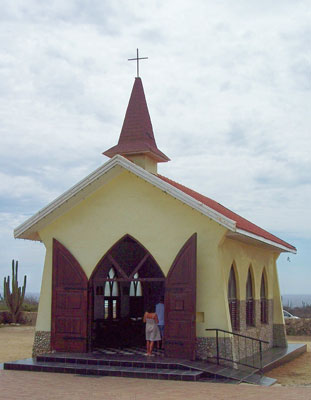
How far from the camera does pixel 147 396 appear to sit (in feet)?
37.7

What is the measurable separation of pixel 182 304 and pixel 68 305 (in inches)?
127

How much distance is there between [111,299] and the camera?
2083cm

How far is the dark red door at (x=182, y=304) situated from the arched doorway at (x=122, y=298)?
2284 millimetres

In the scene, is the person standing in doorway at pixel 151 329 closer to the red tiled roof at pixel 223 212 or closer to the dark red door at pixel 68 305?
the dark red door at pixel 68 305

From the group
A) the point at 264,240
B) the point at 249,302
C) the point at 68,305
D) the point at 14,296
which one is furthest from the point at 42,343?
the point at 14,296

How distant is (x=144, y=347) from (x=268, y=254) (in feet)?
19.3

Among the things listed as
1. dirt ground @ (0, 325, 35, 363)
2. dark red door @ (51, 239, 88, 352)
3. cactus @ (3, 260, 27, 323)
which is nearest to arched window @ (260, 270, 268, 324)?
dark red door @ (51, 239, 88, 352)

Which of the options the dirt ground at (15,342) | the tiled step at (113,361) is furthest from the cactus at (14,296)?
the tiled step at (113,361)

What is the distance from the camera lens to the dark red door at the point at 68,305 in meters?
16.2

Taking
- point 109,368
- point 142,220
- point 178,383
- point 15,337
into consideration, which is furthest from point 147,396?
point 15,337

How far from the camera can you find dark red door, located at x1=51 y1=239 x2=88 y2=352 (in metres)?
16.2

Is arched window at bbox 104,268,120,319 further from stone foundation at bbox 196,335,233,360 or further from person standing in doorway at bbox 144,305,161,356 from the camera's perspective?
stone foundation at bbox 196,335,233,360

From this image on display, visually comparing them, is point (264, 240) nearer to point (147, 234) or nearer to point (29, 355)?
point (147, 234)

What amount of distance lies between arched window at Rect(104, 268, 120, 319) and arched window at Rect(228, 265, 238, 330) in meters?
4.72
